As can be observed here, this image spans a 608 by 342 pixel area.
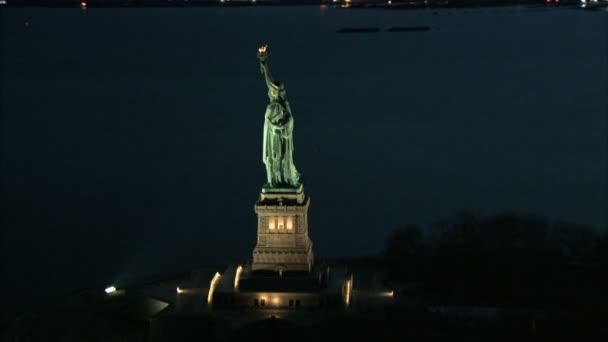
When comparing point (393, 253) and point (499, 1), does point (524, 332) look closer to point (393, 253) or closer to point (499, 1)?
point (393, 253)

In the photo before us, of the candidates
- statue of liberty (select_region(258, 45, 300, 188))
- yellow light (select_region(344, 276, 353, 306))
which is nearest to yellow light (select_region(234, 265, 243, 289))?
statue of liberty (select_region(258, 45, 300, 188))

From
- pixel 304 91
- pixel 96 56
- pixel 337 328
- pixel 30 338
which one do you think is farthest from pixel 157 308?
pixel 96 56

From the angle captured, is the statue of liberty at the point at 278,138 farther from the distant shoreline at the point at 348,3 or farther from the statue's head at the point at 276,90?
the distant shoreline at the point at 348,3

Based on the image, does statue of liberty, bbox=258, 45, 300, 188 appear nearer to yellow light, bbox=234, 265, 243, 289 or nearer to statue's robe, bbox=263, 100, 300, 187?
statue's robe, bbox=263, 100, 300, 187

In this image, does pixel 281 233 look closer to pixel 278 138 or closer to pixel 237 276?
pixel 237 276

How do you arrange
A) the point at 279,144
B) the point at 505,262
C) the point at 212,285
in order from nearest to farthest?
the point at 279,144 → the point at 212,285 → the point at 505,262

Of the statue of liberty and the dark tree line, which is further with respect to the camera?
the dark tree line

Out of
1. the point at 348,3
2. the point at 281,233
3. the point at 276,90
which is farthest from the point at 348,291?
the point at 348,3
